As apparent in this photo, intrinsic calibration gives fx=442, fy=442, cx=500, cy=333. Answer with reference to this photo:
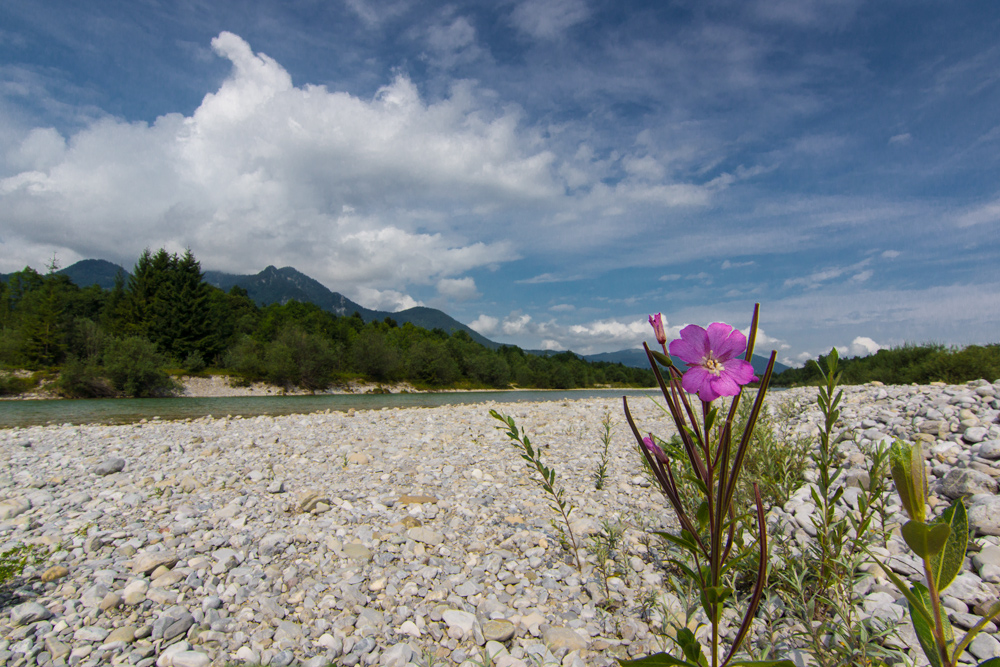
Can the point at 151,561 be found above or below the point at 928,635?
below

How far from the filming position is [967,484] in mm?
3945

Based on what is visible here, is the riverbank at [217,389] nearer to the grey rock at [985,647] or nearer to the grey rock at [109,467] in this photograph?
the grey rock at [109,467]

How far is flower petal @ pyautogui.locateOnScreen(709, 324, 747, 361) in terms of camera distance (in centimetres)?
121

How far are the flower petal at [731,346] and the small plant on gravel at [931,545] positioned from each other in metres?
0.38

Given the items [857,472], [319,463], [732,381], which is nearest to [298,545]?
[319,463]

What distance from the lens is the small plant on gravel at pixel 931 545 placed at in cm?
94

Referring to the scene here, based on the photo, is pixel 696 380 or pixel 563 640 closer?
pixel 696 380

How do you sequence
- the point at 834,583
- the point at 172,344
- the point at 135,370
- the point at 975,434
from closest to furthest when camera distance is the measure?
the point at 834,583 < the point at 975,434 < the point at 135,370 < the point at 172,344

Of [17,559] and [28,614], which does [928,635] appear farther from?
[17,559]

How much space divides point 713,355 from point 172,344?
56146 millimetres

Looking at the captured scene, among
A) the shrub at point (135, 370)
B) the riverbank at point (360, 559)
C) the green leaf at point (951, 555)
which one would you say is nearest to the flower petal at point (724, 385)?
the green leaf at point (951, 555)

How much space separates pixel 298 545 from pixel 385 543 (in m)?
0.81

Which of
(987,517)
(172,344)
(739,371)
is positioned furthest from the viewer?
(172,344)

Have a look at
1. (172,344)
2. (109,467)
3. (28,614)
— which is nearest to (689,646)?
(28,614)
